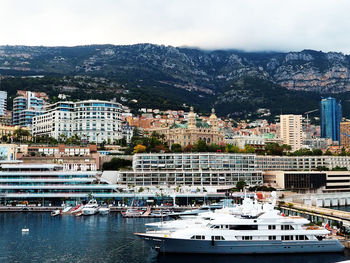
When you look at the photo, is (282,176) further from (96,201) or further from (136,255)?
(136,255)

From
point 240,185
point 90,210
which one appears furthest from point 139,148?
point 90,210

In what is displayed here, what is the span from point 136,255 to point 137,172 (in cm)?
7571

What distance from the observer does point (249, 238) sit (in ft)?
201

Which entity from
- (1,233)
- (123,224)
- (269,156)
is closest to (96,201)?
(123,224)

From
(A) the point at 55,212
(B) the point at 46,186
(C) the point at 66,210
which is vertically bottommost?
(A) the point at 55,212

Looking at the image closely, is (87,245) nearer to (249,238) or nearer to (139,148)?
(249,238)

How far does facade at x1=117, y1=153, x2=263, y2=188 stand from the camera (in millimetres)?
137250

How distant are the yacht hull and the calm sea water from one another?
0.78m

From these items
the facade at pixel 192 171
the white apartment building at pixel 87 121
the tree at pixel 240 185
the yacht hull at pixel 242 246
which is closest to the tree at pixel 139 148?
the facade at pixel 192 171

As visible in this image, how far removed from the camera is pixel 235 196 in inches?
4963

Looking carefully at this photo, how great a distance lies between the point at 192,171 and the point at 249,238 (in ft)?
260

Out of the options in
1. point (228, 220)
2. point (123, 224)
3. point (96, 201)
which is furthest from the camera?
point (96, 201)

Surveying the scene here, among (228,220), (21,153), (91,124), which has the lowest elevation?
(228,220)

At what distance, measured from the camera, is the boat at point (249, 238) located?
60.7 meters
